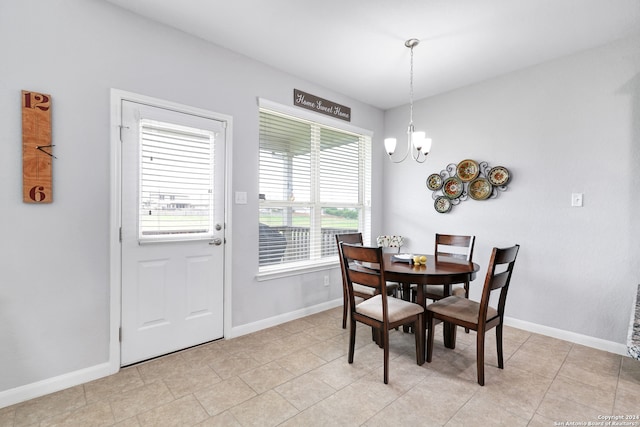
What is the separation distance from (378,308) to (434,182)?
2.09 metres

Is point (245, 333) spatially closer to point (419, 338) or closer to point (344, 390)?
point (344, 390)

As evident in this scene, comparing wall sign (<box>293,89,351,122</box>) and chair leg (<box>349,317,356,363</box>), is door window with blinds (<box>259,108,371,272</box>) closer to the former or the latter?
wall sign (<box>293,89,351,122</box>)

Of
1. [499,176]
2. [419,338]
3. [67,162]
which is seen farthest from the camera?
[499,176]

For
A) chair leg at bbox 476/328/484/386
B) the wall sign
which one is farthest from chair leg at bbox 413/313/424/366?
the wall sign

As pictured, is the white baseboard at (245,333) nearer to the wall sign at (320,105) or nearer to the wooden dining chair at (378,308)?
the wooden dining chair at (378,308)

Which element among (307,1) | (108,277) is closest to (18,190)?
(108,277)

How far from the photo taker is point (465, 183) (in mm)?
3482

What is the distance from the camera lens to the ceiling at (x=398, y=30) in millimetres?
2174

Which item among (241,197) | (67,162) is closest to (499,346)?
(241,197)

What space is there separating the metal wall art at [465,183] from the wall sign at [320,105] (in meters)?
1.35

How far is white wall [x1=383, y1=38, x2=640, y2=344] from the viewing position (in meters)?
2.55

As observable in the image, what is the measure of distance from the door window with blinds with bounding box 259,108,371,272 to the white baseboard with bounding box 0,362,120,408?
4.81 feet

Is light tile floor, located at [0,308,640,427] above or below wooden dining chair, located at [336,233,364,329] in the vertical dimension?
below

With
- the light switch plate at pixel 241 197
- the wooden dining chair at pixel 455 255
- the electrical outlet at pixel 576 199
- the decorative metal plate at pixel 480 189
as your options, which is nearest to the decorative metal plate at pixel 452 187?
the decorative metal plate at pixel 480 189
